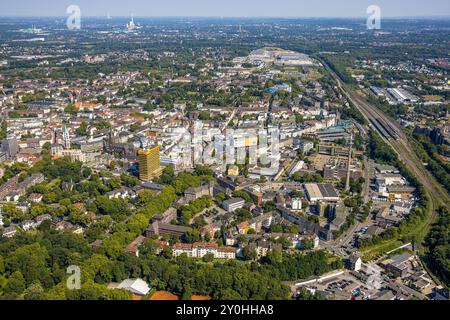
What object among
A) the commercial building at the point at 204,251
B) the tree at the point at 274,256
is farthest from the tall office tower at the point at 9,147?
the tree at the point at 274,256

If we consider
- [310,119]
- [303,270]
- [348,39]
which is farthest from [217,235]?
[348,39]

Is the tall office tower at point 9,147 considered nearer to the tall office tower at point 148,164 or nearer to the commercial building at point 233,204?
the tall office tower at point 148,164

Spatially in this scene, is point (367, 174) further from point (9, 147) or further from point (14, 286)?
point (9, 147)

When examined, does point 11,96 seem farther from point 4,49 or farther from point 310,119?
point 4,49

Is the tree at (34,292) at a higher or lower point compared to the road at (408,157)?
lower

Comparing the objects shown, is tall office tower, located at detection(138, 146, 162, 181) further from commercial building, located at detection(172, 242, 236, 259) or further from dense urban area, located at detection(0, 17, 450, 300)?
commercial building, located at detection(172, 242, 236, 259)

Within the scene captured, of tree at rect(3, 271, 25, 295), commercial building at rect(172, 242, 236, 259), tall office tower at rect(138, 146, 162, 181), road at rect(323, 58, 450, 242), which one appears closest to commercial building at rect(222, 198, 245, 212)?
commercial building at rect(172, 242, 236, 259)
